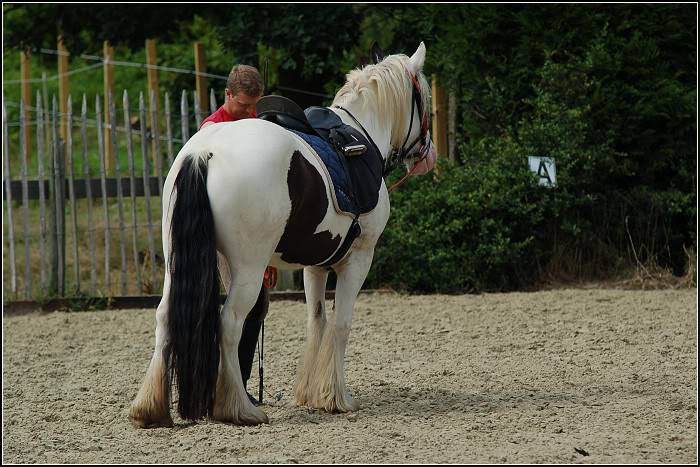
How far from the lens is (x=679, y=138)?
10.3m

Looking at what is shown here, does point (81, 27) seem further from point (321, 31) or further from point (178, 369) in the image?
point (178, 369)

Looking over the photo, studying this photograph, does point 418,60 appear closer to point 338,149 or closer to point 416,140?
point 416,140

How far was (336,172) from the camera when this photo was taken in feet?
17.3

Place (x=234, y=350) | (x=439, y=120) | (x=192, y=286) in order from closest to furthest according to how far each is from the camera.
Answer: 1. (x=192, y=286)
2. (x=234, y=350)
3. (x=439, y=120)

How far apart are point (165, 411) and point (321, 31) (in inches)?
250

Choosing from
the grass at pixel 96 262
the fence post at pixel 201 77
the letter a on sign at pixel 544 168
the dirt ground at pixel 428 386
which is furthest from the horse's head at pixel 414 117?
the fence post at pixel 201 77

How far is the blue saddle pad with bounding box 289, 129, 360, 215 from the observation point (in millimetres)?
5234

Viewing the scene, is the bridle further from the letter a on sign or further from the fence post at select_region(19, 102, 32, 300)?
the fence post at select_region(19, 102, 32, 300)

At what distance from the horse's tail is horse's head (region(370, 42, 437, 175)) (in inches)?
61.3

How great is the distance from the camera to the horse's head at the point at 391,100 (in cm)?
583

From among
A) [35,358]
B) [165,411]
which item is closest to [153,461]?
[165,411]

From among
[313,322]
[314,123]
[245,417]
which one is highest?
[314,123]

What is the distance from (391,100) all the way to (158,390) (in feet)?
6.75

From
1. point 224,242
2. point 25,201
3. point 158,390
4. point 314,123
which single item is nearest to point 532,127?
point 25,201
